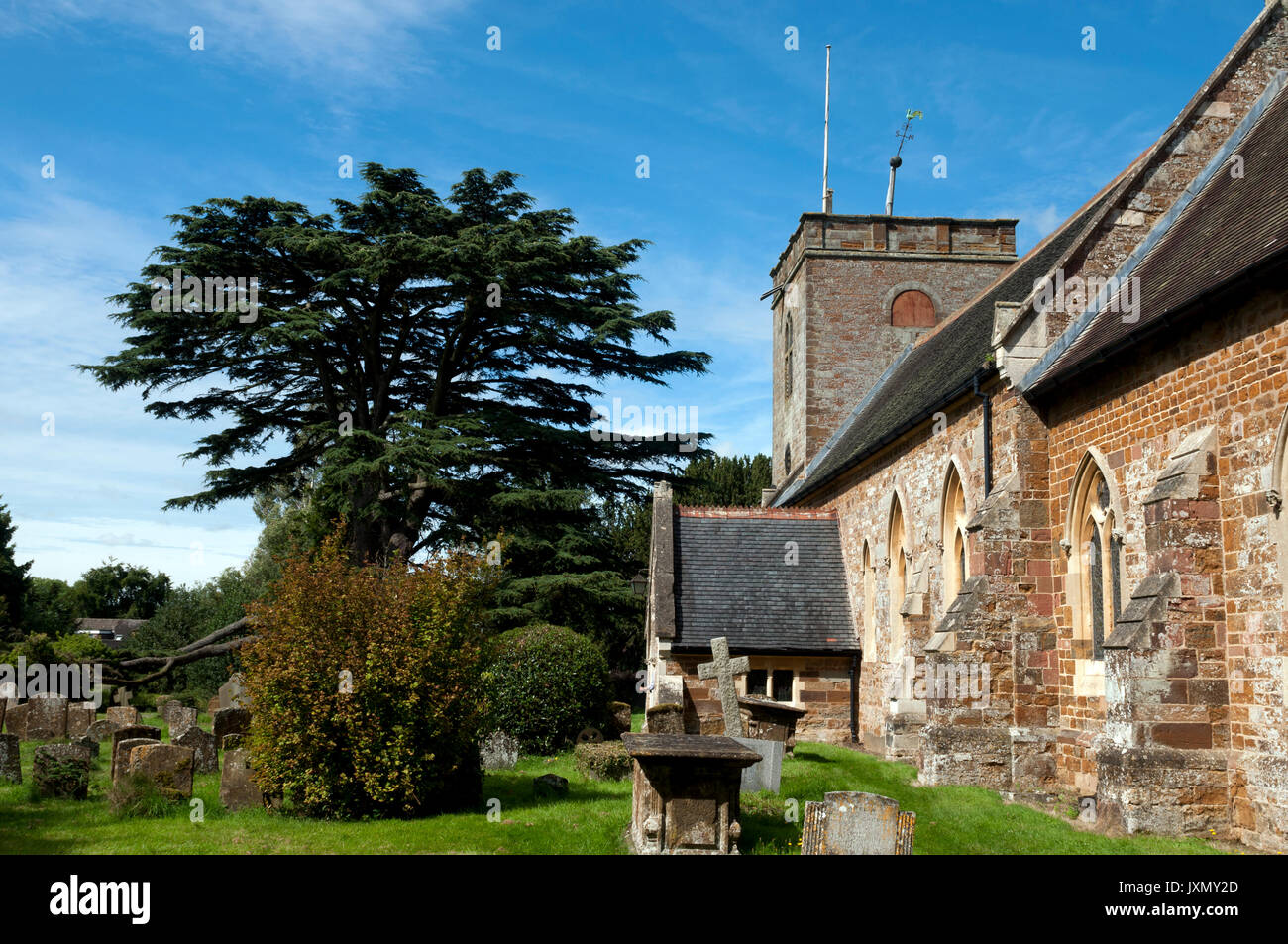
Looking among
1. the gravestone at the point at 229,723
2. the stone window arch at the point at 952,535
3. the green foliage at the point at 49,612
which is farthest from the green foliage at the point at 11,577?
the stone window arch at the point at 952,535

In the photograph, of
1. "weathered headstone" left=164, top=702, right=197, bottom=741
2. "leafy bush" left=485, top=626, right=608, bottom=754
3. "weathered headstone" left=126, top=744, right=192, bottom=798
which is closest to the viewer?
"weathered headstone" left=126, top=744, right=192, bottom=798

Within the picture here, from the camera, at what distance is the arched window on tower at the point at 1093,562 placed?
37.9ft

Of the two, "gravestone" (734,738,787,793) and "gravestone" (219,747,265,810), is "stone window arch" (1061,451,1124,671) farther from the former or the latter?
"gravestone" (219,747,265,810)

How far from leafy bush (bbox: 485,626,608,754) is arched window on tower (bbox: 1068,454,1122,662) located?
8.66 metres

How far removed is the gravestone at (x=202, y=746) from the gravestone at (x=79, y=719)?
7420 millimetres

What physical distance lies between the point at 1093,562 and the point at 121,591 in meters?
72.8

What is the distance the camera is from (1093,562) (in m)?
12.0

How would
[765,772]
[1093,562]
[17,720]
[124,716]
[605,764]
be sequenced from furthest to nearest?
[17,720], [124,716], [605,764], [1093,562], [765,772]

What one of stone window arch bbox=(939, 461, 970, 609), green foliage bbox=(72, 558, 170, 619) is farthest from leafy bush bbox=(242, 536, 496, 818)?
green foliage bbox=(72, 558, 170, 619)

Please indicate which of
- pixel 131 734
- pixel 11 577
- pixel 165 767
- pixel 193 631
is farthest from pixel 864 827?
pixel 11 577

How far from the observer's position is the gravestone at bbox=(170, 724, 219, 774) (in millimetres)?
13844

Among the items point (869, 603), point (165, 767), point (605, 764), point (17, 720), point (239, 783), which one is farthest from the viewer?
point (17, 720)

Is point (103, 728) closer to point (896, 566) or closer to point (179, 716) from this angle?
point (179, 716)
